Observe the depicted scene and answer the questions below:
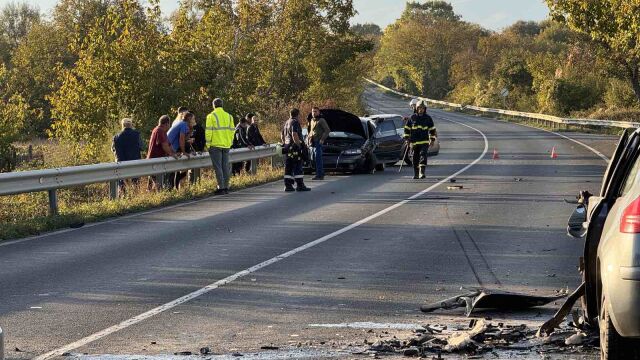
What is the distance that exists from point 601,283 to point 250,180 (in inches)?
763

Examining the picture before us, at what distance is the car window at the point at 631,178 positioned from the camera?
6555 mm

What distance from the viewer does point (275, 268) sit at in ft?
38.6

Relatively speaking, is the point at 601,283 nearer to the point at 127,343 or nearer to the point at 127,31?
the point at 127,343

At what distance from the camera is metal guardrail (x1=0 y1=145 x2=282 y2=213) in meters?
16.4

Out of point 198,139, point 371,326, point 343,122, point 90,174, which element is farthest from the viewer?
point 343,122

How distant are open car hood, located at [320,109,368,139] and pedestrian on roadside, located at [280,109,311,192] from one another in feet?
14.4

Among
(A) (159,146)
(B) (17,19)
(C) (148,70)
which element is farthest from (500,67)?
(A) (159,146)

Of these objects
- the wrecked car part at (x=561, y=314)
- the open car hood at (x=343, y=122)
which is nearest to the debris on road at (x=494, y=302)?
the wrecked car part at (x=561, y=314)

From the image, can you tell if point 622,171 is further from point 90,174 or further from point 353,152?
point 353,152

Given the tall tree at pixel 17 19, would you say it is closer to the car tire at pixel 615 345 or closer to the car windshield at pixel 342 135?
the car windshield at pixel 342 135

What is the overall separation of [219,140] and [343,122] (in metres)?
6.54

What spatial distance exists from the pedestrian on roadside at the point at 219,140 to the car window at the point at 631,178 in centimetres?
1617

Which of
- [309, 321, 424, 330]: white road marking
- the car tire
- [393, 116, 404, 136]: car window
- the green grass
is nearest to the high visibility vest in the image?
the green grass

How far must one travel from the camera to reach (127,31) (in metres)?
30.2
